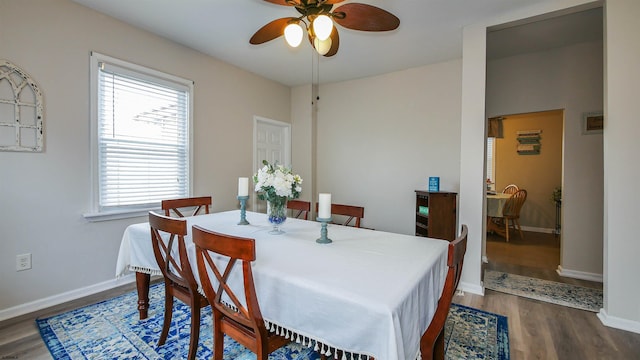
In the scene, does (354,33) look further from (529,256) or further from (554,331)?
(529,256)

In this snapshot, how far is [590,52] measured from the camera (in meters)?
3.12

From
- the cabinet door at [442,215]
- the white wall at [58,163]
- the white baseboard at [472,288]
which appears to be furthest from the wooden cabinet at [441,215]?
the white wall at [58,163]

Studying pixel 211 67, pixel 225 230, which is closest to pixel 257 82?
pixel 211 67

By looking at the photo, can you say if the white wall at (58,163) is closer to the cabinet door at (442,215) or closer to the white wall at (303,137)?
the white wall at (303,137)

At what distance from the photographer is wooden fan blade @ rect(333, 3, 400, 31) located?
1681mm

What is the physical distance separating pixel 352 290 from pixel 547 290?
9.62 feet

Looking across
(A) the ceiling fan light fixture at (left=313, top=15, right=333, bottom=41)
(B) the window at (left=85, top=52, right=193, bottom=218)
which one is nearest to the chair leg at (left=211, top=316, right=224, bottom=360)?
(A) the ceiling fan light fixture at (left=313, top=15, right=333, bottom=41)

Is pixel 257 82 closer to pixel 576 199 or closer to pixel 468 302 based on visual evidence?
pixel 468 302

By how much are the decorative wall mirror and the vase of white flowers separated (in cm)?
195

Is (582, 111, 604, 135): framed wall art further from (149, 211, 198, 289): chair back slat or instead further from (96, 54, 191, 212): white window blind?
(96, 54, 191, 212): white window blind

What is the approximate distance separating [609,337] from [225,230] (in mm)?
2917

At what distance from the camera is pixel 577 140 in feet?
10.4

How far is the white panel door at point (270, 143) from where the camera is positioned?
14.3 feet

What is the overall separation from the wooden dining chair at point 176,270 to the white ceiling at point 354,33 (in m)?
1.91
